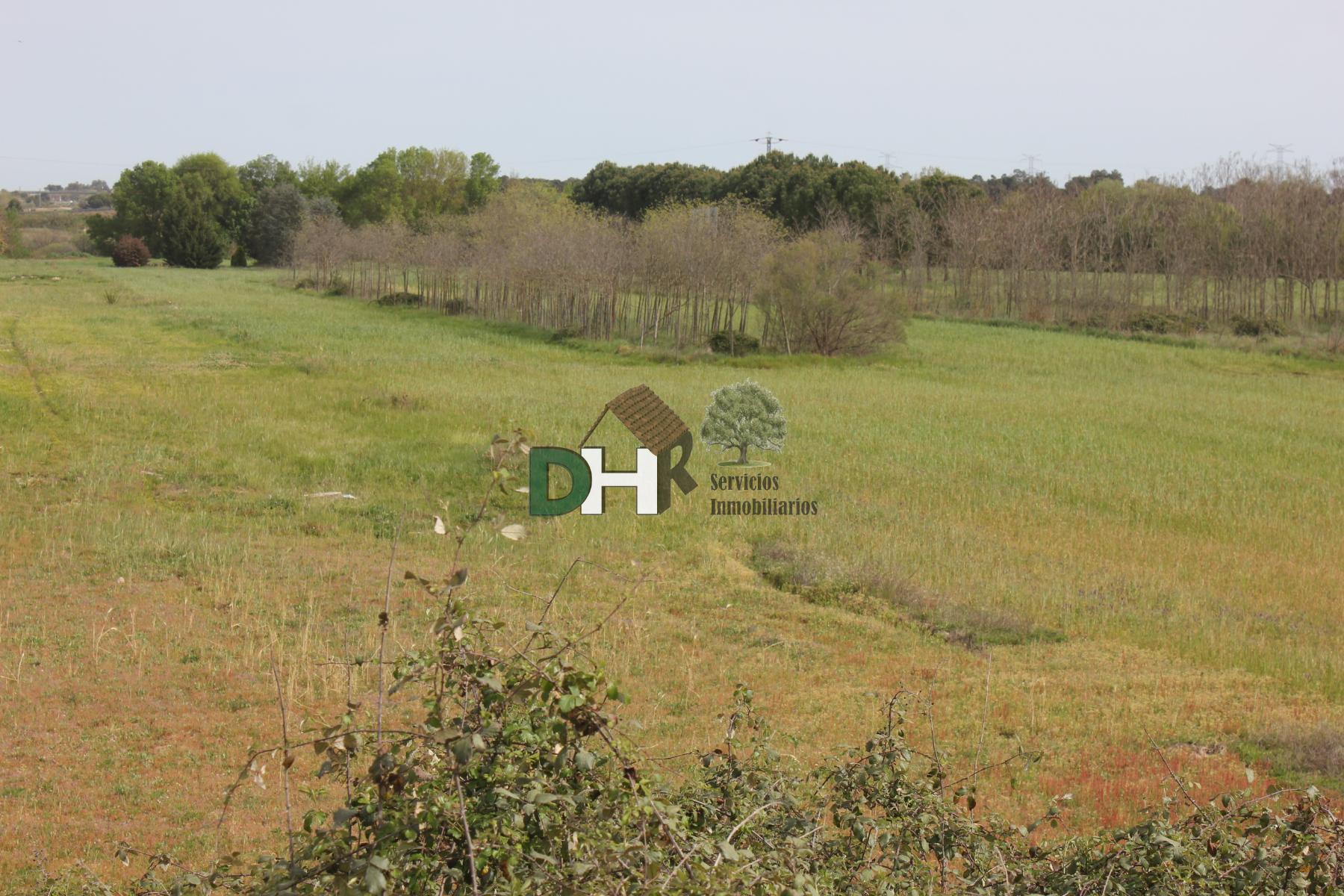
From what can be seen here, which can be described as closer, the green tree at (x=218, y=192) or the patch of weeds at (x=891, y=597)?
the patch of weeds at (x=891, y=597)

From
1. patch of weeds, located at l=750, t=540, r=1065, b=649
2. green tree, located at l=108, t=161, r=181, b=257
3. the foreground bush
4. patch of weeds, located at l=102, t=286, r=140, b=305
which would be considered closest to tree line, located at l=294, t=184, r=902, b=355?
patch of weeds, located at l=102, t=286, r=140, b=305

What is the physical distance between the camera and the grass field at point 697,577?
6.93 metres

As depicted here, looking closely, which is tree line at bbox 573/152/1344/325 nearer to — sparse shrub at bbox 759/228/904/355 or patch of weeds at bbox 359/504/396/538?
sparse shrub at bbox 759/228/904/355

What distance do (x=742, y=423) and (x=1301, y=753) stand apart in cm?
1108

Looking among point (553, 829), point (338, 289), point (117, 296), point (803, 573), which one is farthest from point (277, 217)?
point (553, 829)

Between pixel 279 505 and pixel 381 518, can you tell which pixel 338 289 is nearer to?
pixel 279 505

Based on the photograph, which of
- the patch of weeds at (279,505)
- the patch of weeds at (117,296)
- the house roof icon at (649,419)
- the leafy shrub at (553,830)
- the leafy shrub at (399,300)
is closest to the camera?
the leafy shrub at (553,830)

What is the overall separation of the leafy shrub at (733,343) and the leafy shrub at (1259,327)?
17888 millimetres

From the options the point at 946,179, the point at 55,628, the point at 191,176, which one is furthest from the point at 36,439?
the point at 191,176

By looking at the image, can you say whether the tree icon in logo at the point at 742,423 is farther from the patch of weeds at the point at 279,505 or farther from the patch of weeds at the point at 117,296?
the patch of weeds at the point at 117,296

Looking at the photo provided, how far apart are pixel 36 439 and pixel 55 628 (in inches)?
366

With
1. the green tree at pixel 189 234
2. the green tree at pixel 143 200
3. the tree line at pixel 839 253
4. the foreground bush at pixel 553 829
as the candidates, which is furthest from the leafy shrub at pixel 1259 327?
the green tree at pixel 143 200

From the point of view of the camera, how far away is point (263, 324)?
117 feet

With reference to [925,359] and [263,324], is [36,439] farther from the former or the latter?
[925,359]
